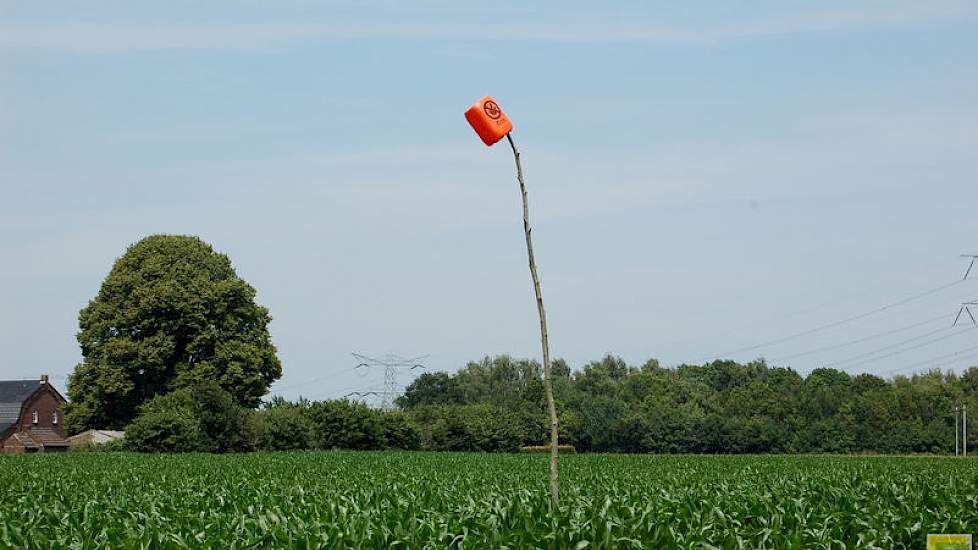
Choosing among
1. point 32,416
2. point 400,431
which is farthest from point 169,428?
point 32,416

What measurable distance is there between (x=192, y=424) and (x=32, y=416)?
34.2m

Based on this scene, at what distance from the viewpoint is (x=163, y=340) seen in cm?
5766

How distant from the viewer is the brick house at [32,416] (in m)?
76.7

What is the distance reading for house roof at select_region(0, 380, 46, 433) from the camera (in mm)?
78375

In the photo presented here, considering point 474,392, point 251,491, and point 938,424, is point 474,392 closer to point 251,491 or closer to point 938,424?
point 938,424

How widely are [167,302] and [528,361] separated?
7877cm

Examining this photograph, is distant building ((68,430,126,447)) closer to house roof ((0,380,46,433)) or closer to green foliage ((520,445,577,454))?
house roof ((0,380,46,433))

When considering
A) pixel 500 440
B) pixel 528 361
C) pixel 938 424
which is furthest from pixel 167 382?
pixel 528 361

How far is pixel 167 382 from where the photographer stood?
58.0 meters

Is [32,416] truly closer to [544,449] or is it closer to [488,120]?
[544,449]

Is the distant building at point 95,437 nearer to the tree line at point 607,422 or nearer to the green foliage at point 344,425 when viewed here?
the tree line at point 607,422

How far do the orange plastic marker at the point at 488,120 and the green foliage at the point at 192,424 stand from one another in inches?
1811

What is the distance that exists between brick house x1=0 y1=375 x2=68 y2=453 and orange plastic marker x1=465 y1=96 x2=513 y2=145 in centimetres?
7518

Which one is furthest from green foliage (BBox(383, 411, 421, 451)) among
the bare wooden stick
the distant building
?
the bare wooden stick
